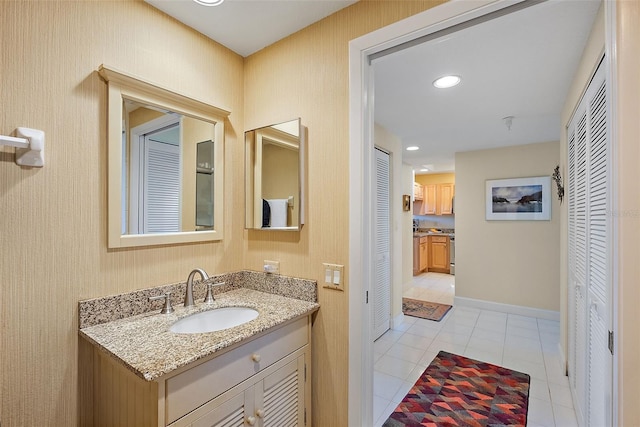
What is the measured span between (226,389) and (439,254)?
6622mm

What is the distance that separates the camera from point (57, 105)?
119cm

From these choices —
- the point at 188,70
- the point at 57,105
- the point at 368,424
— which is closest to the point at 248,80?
the point at 188,70

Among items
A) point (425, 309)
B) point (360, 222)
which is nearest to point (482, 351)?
point (425, 309)

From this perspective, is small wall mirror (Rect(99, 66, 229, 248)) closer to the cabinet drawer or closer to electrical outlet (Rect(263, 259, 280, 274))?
electrical outlet (Rect(263, 259, 280, 274))

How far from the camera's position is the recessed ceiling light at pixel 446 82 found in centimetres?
211

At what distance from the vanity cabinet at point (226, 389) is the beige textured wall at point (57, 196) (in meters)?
0.19

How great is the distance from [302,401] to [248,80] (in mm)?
1910

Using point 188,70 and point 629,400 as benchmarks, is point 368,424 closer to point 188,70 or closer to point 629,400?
point 629,400

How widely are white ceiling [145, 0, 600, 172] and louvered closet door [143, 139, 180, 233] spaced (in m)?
0.72

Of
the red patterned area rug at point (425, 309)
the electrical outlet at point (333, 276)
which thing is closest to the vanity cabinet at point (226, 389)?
the electrical outlet at point (333, 276)

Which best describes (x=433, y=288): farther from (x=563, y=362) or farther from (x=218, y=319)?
(x=218, y=319)

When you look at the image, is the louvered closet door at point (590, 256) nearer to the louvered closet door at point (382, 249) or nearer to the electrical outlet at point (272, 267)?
the electrical outlet at point (272, 267)

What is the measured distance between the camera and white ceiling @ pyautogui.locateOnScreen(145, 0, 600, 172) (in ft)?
4.84

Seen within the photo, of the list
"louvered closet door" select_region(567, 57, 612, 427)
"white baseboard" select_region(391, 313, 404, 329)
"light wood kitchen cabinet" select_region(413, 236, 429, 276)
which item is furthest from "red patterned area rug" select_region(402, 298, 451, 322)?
"light wood kitchen cabinet" select_region(413, 236, 429, 276)
